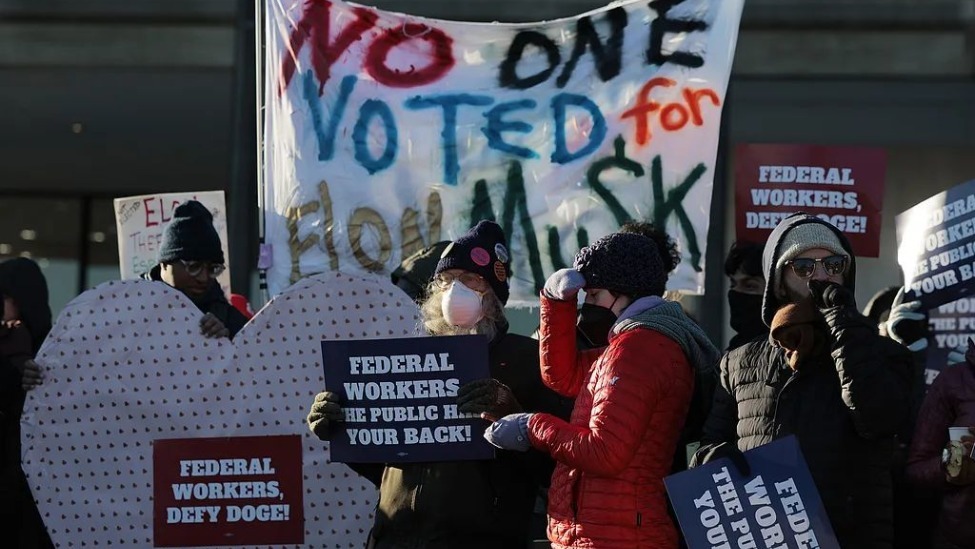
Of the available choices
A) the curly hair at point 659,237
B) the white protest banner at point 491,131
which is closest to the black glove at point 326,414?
the curly hair at point 659,237

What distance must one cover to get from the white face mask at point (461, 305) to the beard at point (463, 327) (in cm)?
3

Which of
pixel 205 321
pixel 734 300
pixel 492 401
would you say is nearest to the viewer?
pixel 492 401

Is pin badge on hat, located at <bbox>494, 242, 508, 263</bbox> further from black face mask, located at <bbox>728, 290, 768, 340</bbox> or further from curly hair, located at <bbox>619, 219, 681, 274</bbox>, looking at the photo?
black face mask, located at <bbox>728, 290, 768, 340</bbox>

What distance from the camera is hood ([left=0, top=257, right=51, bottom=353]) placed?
20.3 feet

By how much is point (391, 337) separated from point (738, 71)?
20.4 feet

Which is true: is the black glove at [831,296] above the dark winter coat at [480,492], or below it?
above

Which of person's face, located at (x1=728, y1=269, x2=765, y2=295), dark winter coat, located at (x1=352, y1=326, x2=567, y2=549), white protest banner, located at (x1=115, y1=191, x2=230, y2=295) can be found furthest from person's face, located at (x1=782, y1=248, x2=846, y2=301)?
white protest banner, located at (x1=115, y1=191, x2=230, y2=295)

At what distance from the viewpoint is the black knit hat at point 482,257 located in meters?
4.28

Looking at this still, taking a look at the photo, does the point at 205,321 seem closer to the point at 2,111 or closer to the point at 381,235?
the point at 381,235

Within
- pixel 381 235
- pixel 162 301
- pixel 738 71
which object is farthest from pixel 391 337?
pixel 738 71

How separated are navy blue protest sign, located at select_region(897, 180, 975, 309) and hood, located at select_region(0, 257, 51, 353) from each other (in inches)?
133

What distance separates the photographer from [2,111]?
38.3 ft

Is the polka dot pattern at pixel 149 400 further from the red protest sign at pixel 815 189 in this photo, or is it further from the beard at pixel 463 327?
the red protest sign at pixel 815 189

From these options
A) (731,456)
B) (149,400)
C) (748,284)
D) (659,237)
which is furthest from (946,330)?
(149,400)
